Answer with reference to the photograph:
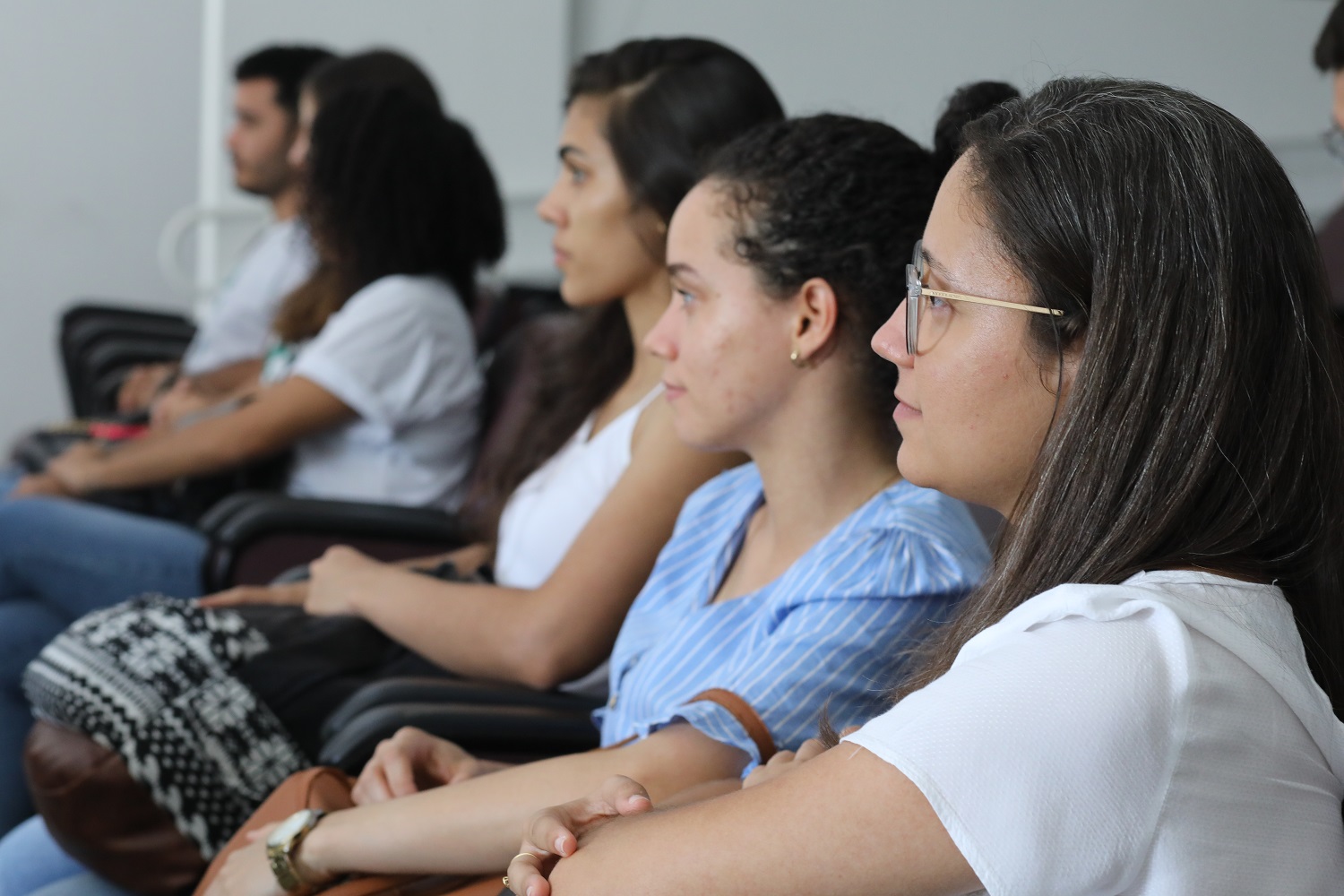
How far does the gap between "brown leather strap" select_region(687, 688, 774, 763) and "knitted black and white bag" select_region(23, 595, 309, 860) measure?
0.65 metres

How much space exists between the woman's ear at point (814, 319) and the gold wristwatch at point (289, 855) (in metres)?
0.64

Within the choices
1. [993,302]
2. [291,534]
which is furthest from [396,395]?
[993,302]

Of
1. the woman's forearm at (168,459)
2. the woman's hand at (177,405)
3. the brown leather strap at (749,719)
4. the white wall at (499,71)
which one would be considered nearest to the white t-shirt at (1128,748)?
the brown leather strap at (749,719)

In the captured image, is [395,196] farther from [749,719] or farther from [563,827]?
[563,827]

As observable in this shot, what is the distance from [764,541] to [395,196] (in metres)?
1.51

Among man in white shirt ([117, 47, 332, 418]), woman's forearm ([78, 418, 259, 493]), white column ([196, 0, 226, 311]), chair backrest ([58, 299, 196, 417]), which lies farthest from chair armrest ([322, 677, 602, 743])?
white column ([196, 0, 226, 311])

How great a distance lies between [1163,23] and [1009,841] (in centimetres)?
171

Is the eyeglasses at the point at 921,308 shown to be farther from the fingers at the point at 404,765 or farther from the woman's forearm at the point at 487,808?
the fingers at the point at 404,765

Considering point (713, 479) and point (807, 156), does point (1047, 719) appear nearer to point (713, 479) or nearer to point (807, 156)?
point (807, 156)

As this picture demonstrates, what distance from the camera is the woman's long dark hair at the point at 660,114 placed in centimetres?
180

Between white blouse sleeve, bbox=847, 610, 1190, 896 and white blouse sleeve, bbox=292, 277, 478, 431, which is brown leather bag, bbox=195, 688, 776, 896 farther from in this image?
white blouse sleeve, bbox=292, 277, 478, 431

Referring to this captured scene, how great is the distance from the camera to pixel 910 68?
8.07 ft

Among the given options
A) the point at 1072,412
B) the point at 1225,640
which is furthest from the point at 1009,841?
the point at 1072,412

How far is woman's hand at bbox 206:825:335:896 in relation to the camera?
1259 millimetres
